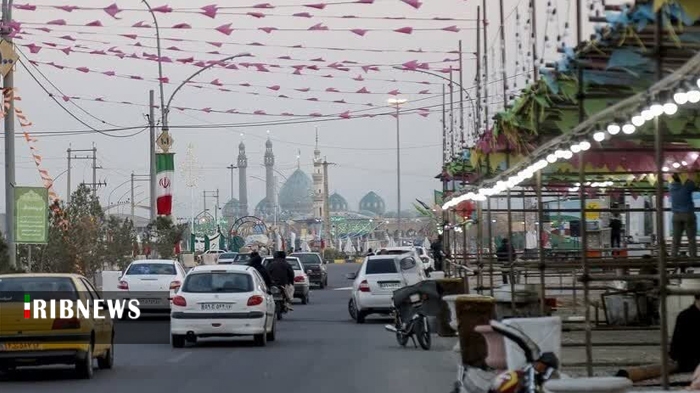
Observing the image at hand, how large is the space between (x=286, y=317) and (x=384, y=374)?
18.1 metres

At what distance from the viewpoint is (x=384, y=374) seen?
2206 cm

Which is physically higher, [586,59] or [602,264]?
[586,59]

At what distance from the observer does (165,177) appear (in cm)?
5119

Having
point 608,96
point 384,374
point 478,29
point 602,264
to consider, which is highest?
point 478,29

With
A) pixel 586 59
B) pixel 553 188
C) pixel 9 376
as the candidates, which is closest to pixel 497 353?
pixel 586 59

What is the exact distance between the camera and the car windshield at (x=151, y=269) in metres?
38.6

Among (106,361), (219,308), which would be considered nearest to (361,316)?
(219,308)

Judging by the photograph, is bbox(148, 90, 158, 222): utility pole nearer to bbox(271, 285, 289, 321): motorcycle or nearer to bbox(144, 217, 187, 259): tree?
bbox(144, 217, 187, 259): tree

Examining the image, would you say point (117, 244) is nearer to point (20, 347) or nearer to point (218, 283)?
point (218, 283)

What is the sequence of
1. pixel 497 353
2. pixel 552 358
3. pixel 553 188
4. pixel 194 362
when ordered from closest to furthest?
pixel 552 358
pixel 497 353
pixel 194 362
pixel 553 188

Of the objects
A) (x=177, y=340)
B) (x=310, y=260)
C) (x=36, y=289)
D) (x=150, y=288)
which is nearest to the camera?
(x=36, y=289)

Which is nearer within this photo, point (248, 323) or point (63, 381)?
point (63, 381)

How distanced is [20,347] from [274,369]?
414cm

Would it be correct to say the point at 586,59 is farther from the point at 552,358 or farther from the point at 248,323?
the point at 248,323
